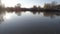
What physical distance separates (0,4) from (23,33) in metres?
29.9

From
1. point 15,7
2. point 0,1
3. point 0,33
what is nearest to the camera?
point 0,33

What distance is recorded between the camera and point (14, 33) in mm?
8102

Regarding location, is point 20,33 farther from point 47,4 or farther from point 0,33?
point 47,4

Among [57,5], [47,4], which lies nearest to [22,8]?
[47,4]

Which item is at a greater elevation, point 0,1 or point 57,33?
point 0,1

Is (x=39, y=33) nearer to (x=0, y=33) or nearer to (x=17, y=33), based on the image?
(x=17, y=33)

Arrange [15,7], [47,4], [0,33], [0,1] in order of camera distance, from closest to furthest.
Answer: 1. [0,33]
2. [0,1]
3. [47,4]
4. [15,7]

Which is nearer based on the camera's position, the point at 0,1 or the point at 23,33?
the point at 23,33

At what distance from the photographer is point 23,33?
8.15 meters

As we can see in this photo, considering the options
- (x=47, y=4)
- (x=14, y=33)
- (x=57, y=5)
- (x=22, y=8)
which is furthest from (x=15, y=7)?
(x=14, y=33)

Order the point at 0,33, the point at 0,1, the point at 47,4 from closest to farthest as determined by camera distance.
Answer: the point at 0,33
the point at 0,1
the point at 47,4

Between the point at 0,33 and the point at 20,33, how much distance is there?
1.30m

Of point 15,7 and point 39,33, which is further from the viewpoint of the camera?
point 15,7

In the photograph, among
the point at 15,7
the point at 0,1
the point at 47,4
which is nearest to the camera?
the point at 0,1
